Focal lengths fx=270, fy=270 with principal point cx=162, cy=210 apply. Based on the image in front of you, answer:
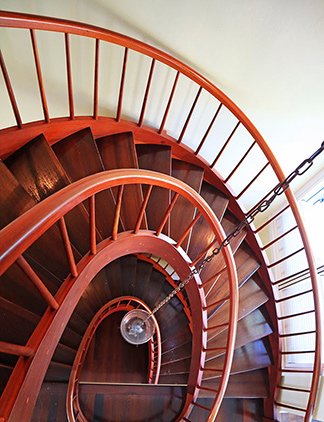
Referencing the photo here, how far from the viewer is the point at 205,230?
9.79 feet

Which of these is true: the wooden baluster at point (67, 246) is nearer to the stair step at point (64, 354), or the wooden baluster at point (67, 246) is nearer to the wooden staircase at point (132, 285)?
the wooden staircase at point (132, 285)

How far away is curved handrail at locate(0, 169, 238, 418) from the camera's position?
82 cm

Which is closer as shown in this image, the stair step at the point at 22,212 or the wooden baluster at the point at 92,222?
the wooden baluster at the point at 92,222

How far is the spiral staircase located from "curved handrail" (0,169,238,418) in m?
0.02

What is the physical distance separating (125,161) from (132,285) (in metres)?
1.82

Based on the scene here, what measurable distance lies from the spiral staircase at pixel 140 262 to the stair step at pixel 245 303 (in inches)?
0.6

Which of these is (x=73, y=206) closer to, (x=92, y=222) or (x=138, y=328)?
(x=92, y=222)

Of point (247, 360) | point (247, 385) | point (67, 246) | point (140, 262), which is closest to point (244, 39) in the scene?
point (67, 246)

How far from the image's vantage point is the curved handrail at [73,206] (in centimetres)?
82

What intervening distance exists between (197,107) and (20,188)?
6.11 feet

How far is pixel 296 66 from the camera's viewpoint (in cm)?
230

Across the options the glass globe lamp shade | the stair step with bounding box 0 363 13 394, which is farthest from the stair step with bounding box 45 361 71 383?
the stair step with bounding box 0 363 13 394

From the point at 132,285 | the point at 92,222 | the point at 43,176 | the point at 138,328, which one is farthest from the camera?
the point at 132,285

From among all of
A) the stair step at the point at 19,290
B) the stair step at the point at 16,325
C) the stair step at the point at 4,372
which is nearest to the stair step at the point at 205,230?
the stair step at the point at 19,290
